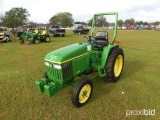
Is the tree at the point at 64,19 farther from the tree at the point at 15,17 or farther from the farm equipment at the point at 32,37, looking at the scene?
the farm equipment at the point at 32,37

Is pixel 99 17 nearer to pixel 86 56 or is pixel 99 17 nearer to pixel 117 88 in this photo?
pixel 86 56

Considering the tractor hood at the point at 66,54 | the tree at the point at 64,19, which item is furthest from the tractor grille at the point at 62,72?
the tree at the point at 64,19

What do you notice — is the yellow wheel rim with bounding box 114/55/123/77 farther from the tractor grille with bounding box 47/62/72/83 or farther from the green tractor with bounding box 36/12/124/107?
the tractor grille with bounding box 47/62/72/83

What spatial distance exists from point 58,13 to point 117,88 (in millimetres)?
75055

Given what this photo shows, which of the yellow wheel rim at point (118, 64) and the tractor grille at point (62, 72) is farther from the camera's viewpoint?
the yellow wheel rim at point (118, 64)

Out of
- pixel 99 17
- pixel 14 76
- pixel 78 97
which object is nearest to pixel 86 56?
pixel 78 97

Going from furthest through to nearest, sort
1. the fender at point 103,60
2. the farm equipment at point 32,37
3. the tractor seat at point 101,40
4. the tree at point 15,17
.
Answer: the tree at point 15,17
the farm equipment at point 32,37
the tractor seat at point 101,40
the fender at point 103,60

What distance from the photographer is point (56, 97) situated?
4016 mm

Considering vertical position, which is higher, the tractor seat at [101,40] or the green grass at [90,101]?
the tractor seat at [101,40]

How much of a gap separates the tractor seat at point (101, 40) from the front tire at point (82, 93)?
4.79 ft

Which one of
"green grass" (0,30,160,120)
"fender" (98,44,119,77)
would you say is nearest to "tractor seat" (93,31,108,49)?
"fender" (98,44,119,77)

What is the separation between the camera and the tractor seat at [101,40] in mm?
4681

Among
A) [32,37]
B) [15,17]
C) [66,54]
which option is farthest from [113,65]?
[15,17]
